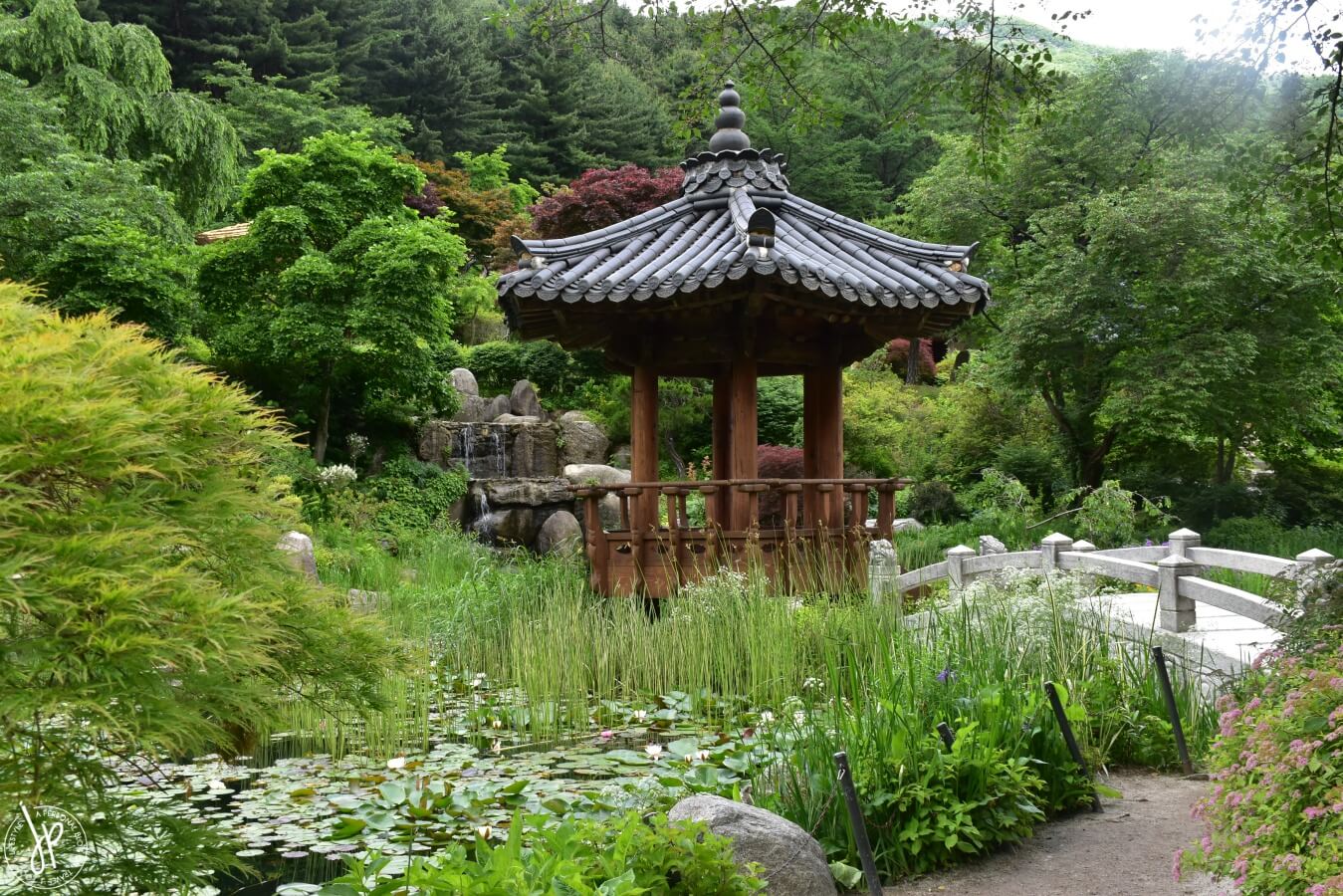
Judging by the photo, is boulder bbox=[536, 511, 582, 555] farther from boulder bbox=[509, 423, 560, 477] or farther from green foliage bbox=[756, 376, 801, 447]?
green foliage bbox=[756, 376, 801, 447]

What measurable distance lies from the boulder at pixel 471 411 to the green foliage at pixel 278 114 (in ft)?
24.4

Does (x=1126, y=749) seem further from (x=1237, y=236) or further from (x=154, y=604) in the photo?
(x=1237, y=236)

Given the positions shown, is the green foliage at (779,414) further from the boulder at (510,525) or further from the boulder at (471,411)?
the boulder at (471,411)

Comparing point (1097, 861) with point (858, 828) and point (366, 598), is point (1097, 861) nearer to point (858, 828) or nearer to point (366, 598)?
point (858, 828)

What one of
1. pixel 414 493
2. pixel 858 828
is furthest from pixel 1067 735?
pixel 414 493

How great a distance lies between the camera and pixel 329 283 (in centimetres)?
1209

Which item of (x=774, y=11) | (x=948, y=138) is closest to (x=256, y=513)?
(x=774, y=11)

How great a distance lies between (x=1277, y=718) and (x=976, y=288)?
14.6 ft

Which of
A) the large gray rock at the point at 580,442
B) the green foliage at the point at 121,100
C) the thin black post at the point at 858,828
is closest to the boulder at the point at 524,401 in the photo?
the large gray rock at the point at 580,442

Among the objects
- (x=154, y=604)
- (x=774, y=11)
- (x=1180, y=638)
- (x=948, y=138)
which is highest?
(x=948, y=138)

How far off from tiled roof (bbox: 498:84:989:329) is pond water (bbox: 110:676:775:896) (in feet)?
8.13

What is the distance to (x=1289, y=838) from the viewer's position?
209cm

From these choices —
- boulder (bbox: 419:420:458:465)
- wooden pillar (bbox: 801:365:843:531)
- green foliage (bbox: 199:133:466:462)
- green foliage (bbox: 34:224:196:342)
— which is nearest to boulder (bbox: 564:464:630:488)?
boulder (bbox: 419:420:458:465)

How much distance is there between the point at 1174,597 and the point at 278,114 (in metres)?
20.1
